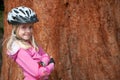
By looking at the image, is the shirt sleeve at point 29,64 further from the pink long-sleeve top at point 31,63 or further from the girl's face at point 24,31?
the girl's face at point 24,31

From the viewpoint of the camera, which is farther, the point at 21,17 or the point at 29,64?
the point at 21,17

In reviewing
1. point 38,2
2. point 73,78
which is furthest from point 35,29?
point 73,78

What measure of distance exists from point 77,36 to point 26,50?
2.27m

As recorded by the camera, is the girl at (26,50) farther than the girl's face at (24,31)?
No

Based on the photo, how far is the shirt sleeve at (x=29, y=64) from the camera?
5.73 m

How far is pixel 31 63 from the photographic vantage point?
5.73 meters

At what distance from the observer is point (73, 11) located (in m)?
7.97

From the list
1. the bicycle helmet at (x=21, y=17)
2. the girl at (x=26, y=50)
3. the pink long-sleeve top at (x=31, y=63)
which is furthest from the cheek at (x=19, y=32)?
the pink long-sleeve top at (x=31, y=63)

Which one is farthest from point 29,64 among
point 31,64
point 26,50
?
point 26,50

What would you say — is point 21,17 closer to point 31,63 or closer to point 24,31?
point 24,31

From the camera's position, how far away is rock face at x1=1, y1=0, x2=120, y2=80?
797 centimetres

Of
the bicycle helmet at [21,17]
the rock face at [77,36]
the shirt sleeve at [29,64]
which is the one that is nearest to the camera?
the shirt sleeve at [29,64]

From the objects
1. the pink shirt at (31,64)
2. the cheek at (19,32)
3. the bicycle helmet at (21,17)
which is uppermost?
the bicycle helmet at (21,17)

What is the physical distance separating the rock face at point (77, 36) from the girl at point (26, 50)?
1.87 meters
